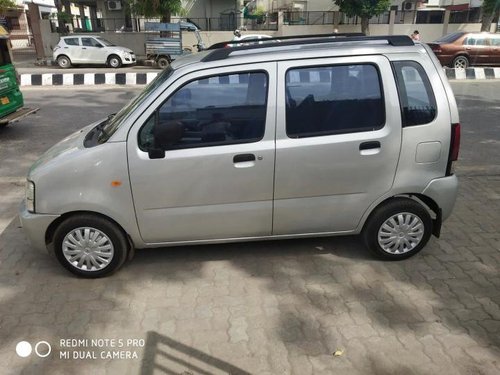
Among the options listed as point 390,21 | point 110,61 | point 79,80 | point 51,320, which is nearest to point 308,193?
point 51,320

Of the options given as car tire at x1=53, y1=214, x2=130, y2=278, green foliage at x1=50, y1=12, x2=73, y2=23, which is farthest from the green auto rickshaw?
green foliage at x1=50, y1=12, x2=73, y2=23

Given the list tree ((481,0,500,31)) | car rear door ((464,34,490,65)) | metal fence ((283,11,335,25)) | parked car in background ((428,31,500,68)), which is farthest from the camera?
metal fence ((283,11,335,25))

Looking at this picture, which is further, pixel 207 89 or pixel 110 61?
pixel 110 61

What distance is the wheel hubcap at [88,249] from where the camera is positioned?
136 inches

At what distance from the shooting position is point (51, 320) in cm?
314

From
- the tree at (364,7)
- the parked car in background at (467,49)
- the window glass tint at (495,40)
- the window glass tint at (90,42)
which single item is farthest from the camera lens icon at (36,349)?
the tree at (364,7)

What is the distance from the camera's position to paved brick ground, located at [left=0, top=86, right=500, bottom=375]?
9.00 ft

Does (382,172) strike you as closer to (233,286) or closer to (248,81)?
(248,81)

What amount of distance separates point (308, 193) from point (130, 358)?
6.01ft

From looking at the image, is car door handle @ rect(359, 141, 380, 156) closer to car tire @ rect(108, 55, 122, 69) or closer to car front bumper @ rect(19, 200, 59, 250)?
car front bumper @ rect(19, 200, 59, 250)

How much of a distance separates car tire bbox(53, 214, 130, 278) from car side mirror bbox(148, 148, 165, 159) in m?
0.70

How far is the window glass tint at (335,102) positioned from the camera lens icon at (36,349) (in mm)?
2343

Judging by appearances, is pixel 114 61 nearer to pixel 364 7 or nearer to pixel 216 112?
Result: pixel 364 7

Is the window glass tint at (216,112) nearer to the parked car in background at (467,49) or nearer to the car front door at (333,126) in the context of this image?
the car front door at (333,126)
